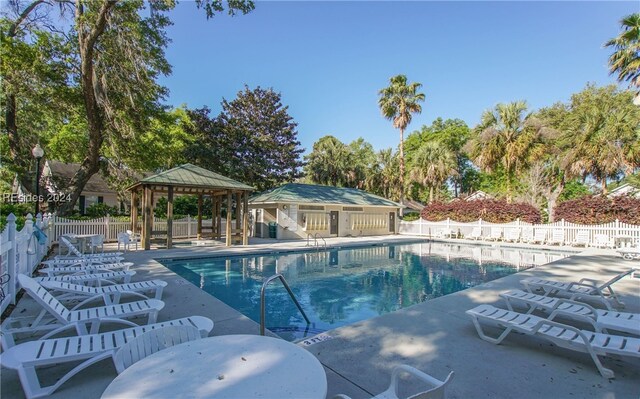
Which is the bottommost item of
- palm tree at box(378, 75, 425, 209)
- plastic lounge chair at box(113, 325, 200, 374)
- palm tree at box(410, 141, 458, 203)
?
plastic lounge chair at box(113, 325, 200, 374)

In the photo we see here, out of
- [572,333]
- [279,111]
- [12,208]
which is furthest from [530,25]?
[12,208]

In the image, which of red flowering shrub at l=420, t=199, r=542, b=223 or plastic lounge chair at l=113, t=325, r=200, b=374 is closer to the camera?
plastic lounge chair at l=113, t=325, r=200, b=374

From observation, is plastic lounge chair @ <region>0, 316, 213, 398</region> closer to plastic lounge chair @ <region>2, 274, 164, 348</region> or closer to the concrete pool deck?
the concrete pool deck

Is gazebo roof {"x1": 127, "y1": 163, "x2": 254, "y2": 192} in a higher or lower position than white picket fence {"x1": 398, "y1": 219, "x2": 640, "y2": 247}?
higher

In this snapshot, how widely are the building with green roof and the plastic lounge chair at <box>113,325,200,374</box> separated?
16.5 m

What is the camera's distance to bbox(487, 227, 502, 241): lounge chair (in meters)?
20.1

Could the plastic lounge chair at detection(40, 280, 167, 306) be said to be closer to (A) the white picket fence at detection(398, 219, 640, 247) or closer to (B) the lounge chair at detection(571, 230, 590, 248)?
(A) the white picket fence at detection(398, 219, 640, 247)

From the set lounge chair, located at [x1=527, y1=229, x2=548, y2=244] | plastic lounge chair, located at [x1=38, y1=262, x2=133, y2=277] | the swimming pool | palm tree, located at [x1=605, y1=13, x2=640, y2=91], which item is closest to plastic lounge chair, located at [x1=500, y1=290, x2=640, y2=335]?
the swimming pool

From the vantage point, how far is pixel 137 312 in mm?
4211

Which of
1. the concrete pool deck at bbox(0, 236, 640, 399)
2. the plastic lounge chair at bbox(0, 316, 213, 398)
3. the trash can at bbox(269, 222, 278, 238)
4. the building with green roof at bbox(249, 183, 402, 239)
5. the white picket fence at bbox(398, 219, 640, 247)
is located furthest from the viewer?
the building with green roof at bbox(249, 183, 402, 239)

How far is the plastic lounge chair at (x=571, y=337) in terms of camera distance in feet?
11.0

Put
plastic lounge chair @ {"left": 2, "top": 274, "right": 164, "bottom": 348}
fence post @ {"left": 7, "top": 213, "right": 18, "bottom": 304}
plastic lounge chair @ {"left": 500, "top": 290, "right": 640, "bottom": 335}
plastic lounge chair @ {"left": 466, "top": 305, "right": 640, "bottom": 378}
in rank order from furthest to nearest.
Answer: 1. fence post @ {"left": 7, "top": 213, "right": 18, "bottom": 304}
2. plastic lounge chair @ {"left": 500, "top": 290, "right": 640, "bottom": 335}
3. plastic lounge chair @ {"left": 2, "top": 274, "right": 164, "bottom": 348}
4. plastic lounge chair @ {"left": 466, "top": 305, "right": 640, "bottom": 378}

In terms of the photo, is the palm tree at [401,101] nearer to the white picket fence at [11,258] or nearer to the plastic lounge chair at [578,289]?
the plastic lounge chair at [578,289]

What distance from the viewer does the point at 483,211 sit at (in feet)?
73.6
